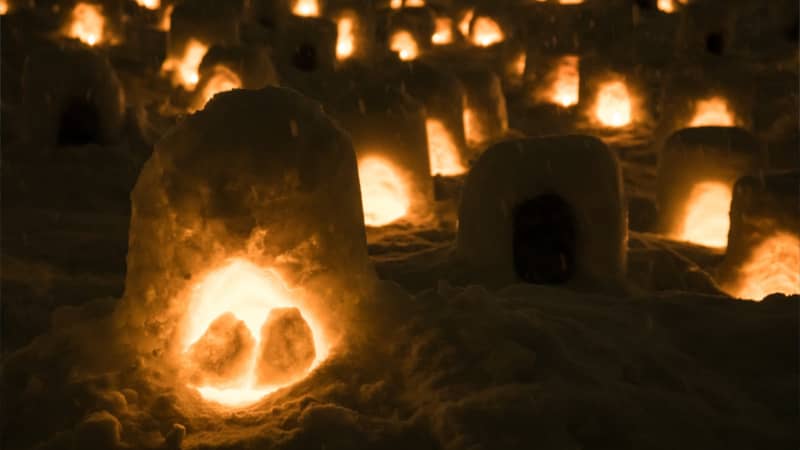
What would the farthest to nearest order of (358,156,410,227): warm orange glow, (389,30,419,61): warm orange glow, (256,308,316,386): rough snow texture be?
1. (389,30,419,61): warm orange glow
2. (358,156,410,227): warm orange glow
3. (256,308,316,386): rough snow texture

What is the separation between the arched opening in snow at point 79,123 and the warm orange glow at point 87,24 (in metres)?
7.26

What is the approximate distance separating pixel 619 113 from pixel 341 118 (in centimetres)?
886

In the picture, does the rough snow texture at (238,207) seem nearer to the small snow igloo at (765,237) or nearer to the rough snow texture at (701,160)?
the small snow igloo at (765,237)

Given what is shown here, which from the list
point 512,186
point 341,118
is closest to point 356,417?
point 512,186

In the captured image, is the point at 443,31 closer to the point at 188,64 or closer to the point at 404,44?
the point at 404,44

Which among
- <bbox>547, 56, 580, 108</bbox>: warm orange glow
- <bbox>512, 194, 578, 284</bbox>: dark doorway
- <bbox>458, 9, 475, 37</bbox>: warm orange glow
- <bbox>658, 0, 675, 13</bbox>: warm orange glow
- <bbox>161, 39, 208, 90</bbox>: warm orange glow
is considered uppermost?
<bbox>458, 9, 475, 37</bbox>: warm orange glow

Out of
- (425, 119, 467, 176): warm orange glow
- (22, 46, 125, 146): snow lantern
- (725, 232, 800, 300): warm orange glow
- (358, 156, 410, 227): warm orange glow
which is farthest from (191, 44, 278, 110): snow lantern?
(725, 232, 800, 300): warm orange glow

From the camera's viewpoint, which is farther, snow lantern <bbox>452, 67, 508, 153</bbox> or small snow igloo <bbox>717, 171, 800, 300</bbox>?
snow lantern <bbox>452, 67, 508, 153</bbox>

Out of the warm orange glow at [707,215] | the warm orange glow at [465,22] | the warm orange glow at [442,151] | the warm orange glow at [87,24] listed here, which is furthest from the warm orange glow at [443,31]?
the warm orange glow at [707,215]

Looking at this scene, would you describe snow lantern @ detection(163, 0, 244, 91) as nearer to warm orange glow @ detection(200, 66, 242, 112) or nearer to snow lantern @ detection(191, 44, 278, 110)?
snow lantern @ detection(191, 44, 278, 110)

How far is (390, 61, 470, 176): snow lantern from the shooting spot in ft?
43.4

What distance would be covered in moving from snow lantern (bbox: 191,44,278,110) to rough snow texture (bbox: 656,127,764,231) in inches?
304

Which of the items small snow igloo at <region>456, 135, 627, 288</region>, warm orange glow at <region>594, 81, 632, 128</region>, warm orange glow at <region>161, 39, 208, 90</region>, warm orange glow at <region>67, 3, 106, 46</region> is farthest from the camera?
warm orange glow at <region>67, 3, 106, 46</region>

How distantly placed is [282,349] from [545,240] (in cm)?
465
